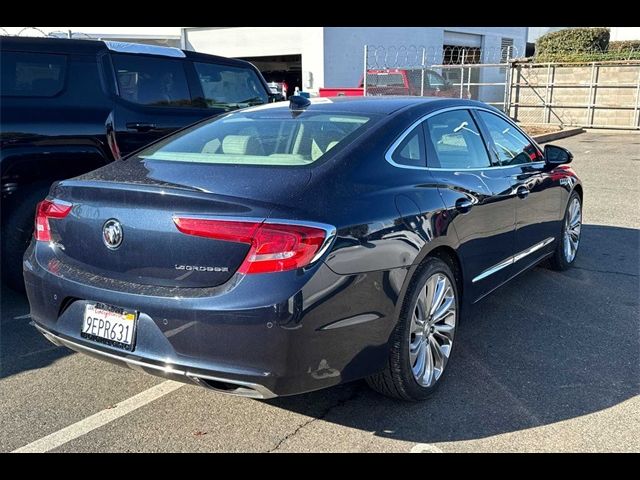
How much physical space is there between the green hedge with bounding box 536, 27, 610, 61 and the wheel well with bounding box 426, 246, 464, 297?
19829 millimetres

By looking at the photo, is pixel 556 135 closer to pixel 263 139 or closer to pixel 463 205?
pixel 463 205

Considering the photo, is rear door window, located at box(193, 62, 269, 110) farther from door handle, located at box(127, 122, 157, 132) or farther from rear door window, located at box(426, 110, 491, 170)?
rear door window, located at box(426, 110, 491, 170)

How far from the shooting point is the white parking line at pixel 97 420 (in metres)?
2.81

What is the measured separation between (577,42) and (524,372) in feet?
69.5

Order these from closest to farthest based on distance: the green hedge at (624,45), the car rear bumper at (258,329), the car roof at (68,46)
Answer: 1. the car rear bumper at (258,329)
2. the car roof at (68,46)
3. the green hedge at (624,45)

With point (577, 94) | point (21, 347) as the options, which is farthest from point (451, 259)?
point (577, 94)

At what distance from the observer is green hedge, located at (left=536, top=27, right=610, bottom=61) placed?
21.3 meters

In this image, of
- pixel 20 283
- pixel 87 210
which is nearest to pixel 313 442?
pixel 87 210

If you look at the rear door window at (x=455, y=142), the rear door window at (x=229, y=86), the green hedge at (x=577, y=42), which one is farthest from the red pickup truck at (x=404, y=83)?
the rear door window at (x=455, y=142)

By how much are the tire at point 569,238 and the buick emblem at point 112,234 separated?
13.0 ft

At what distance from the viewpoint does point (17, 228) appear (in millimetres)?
4621

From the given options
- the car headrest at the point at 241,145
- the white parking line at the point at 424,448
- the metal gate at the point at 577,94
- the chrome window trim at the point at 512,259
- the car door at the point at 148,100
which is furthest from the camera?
the metal gate at the point at 577,94

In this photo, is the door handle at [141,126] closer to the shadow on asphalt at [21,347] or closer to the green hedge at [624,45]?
the shadow on asphalt at [21,347]

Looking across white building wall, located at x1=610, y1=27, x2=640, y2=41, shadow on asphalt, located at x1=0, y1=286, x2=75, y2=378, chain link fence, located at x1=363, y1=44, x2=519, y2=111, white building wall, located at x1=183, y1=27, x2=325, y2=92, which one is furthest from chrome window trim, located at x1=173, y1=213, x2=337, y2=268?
white building wall, located at x1=610, y1=27, x2=640, y2=41
